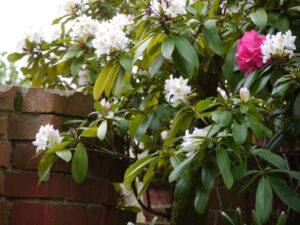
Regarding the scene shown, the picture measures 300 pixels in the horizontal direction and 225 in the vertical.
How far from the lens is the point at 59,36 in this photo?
6.86 feet

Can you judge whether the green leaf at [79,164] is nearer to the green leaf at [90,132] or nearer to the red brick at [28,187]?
the green leaf at [90,132]

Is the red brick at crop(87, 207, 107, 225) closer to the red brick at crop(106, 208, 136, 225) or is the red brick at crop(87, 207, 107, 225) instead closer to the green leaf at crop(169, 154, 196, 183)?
the red brick at crop(106, 208, 136, 225)

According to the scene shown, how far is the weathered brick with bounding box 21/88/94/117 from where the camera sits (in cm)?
170

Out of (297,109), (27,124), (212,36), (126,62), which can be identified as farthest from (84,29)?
(297,109)

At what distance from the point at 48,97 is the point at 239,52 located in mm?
754

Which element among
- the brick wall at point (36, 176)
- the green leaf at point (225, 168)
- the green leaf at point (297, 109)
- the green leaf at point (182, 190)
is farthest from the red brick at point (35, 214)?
the green leaf at point (297, 109)

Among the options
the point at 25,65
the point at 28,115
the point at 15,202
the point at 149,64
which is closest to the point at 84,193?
the point at 15,202

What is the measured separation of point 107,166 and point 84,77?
47 cm

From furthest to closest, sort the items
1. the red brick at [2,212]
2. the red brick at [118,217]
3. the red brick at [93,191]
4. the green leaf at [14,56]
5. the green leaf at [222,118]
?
1. the green leaf at [14,56]
2. the red brick at [118,217]
3. the red brick at [93,191]
4. the red brick at [2,212]
5. the green leaf at [222,118]

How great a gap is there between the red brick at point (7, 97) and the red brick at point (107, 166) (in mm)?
371

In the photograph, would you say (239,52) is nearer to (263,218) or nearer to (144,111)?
(144,111)

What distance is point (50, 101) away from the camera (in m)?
1.70

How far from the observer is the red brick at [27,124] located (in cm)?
169

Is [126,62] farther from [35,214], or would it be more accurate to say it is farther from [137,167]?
[35,214]
